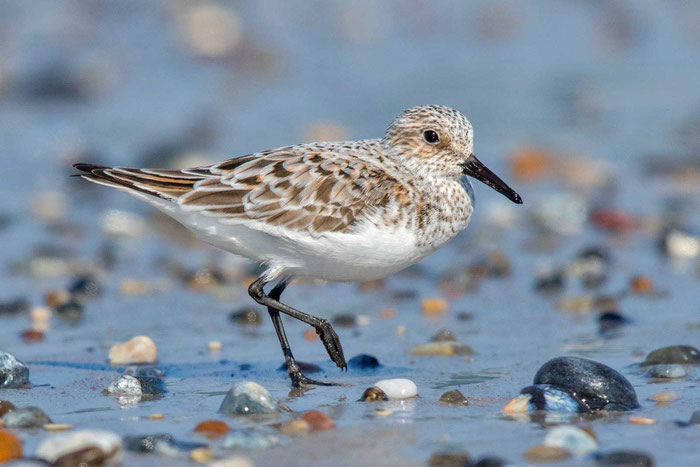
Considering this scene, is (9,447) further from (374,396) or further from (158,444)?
(374,396)

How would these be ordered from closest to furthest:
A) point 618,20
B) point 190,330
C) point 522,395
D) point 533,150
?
point 522,395, point 190,330, point 533,150, point 618,20

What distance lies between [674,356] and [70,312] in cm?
393

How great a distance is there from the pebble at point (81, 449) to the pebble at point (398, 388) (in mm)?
1538

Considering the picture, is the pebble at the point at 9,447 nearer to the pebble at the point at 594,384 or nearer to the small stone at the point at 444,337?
the pebble at the point at 594,384

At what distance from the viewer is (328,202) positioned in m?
5.81

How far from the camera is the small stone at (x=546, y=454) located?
421 centimetres

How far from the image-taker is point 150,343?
20.6ft

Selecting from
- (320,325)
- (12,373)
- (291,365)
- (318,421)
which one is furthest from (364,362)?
(12,373)

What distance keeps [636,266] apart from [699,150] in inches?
156

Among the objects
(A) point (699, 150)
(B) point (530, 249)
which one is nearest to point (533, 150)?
(A) point (699, 150)

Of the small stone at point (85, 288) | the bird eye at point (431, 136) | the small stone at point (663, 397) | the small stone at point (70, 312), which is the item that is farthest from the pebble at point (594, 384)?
the small stone at point (85, 288)

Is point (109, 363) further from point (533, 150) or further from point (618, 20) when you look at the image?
point (618, 20)

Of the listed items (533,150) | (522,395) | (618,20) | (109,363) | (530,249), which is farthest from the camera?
(618,20)

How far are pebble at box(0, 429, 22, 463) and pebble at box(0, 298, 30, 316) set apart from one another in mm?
2992
